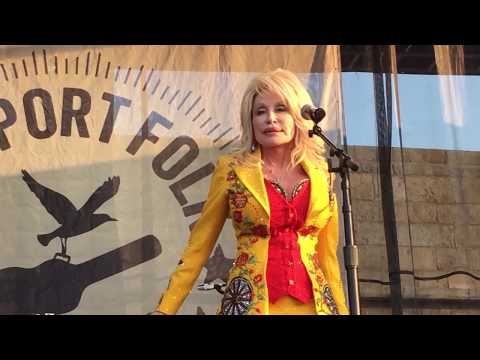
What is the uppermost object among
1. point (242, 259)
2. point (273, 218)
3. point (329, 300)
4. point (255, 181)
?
point (255, 181)

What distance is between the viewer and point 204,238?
321cm

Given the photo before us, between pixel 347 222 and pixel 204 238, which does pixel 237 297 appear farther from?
pixel 347 222

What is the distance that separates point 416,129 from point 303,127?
1.69 meters

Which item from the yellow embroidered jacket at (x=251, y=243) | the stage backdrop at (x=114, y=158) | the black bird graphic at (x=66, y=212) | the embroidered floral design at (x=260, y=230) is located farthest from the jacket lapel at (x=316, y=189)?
the black bird graphic at (x=66, y=212)

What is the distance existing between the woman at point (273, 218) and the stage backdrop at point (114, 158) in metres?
1.40

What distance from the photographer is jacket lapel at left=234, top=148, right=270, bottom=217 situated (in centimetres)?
309

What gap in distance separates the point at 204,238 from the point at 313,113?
0.52 metres

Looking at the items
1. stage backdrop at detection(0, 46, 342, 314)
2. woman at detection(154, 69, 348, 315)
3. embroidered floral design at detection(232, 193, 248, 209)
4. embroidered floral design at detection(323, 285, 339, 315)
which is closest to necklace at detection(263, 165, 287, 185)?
woman at detection(154, 69, 348, 315)

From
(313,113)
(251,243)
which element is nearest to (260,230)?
(251,243)

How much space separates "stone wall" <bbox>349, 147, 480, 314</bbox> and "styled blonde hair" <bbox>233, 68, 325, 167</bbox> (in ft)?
4.78

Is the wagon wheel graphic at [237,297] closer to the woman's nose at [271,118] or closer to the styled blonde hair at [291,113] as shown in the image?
the styled blonde hair at [291,113]

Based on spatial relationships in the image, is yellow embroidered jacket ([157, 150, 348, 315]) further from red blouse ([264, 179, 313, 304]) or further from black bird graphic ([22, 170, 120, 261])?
black bird graphic ([22, 170, 120, 261])

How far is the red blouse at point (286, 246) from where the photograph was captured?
2996mm
